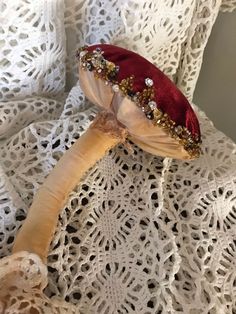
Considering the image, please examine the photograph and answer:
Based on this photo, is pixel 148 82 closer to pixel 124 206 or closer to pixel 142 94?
pixel 142 94

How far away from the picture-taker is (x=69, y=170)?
0.73 m

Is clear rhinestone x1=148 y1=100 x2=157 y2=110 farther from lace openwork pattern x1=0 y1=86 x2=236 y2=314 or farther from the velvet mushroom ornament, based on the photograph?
lace openwork pattern x1=0 y1=86 x2=236 y2=314

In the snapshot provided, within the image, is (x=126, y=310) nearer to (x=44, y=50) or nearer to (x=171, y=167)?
(x=171, y=167)

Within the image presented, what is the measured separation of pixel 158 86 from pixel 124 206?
0.16 m

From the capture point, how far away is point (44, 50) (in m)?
0.86

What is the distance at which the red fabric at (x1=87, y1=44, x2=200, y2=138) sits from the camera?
70 cm

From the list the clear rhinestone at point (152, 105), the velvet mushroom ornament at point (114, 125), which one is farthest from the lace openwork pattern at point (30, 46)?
the clear rhinestone at point (152, 105)

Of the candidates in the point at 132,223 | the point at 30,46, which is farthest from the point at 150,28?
the point at 132,223

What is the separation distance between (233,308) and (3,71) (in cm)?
42

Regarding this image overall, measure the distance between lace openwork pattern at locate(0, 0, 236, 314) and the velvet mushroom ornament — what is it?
36 millimetres

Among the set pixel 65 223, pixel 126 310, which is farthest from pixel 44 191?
pixel 126 310

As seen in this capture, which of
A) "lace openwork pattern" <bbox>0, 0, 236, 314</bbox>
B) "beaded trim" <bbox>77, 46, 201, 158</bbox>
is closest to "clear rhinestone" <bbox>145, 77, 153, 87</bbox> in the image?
"beaded trim" <bbox>77, 46, 201, 158</bbox>

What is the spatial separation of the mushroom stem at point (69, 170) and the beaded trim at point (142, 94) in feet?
0.17

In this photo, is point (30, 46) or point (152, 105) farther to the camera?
point (30, 46)
